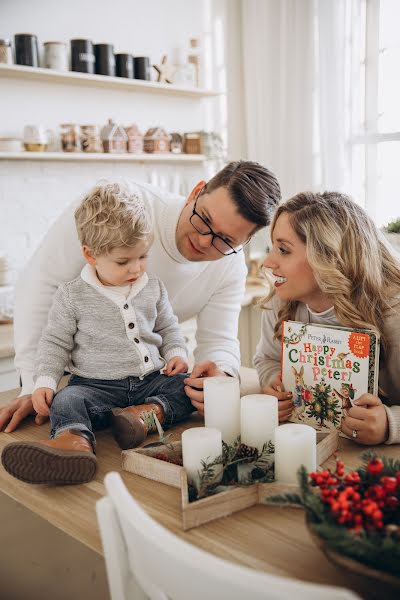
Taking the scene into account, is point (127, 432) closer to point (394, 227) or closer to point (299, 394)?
point (299, 394)

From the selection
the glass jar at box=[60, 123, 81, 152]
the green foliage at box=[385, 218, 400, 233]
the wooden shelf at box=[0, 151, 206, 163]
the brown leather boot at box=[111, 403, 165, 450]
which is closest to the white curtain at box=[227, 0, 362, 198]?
the wooden shelf at box=[0, 151, 206, 163]

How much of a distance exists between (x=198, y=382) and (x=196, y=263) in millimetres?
615

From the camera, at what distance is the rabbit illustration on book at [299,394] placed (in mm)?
1520

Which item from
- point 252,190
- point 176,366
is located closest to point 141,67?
point 252,190

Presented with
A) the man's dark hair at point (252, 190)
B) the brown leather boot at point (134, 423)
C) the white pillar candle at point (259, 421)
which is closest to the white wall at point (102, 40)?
the man's dark hair at point (252, 190)

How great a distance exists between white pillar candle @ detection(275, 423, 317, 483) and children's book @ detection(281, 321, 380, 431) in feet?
1.01

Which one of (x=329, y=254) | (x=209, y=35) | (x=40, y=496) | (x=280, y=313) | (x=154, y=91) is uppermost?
Result: (x=209, y=35)

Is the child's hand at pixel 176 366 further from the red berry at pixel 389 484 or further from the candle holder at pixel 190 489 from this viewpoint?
the red berry at pixel 389 484

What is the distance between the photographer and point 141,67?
3.67 meters

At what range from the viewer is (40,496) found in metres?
1.21

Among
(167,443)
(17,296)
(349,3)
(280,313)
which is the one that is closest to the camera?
A: (167,443)

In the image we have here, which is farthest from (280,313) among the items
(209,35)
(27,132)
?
(209,35)

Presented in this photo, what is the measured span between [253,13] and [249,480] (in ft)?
12.2

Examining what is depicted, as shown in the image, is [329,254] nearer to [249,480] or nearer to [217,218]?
[217,218]
